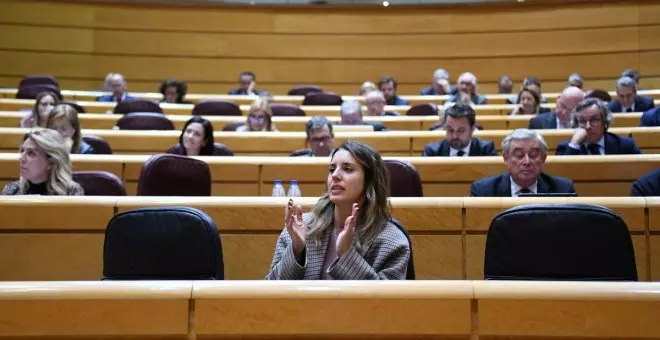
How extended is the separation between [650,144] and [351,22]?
622cm

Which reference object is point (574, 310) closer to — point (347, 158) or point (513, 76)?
point (347, 158)

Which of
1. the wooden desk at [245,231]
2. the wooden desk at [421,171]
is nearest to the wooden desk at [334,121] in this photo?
the wooden desk at [421,171]

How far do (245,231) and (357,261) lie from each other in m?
0.87

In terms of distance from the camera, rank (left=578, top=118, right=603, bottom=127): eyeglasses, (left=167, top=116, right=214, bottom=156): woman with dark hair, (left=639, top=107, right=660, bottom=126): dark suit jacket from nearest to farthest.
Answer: (left=167, top=116, right=214, bottom=156): woman with dark hair → (left=578, top=118, right=603, bottom=127): eyeglasses → (left=639, top=107, right=660, bottom=126): dark suit jacket

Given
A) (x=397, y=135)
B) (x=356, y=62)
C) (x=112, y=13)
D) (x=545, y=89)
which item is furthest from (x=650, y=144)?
(x=112, y=13)

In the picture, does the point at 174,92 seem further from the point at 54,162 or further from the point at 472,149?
the point at 54,162

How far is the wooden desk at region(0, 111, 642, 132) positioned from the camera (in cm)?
637

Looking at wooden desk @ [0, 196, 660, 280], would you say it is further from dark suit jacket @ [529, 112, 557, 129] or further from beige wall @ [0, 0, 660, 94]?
beige wall @ [0, 0, 660, 94]

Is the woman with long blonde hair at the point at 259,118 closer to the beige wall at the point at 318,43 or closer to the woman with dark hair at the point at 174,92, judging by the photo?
the woman with dark hair at the point at 174,92

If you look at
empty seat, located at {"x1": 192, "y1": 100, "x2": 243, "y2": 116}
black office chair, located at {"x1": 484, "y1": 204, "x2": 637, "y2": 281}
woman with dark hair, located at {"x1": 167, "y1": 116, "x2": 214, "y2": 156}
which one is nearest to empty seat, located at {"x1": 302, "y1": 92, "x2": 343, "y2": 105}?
empty seat, located at {"x1": 192, "y1": 100, "x2": 243, "y2": 116}

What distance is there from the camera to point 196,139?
4.64 metres

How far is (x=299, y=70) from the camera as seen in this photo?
10883 millimetres

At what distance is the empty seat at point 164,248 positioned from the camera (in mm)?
2469

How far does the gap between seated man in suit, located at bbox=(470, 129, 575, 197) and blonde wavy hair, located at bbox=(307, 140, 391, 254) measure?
4.17 feet
